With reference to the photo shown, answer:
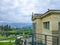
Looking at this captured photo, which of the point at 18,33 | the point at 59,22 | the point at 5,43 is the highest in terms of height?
the point at 59,22

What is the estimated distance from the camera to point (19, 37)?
31.5ft

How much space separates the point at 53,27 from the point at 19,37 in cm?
196

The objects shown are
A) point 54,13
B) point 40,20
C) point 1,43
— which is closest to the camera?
point 54,13

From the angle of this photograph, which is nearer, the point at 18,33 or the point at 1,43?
the point at 18,33

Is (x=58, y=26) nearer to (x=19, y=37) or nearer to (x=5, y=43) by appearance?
(x=19, y=37)

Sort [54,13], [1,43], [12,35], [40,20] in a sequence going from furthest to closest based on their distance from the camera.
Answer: [40,20] < [1,43] < [54,13] < [12,35]

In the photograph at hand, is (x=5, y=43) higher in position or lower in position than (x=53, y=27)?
lower

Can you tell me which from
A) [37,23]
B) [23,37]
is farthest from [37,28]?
[23,37]

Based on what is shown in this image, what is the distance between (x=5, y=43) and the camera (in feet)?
38.0

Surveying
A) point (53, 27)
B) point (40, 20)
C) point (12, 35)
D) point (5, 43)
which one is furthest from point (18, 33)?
point (40, 20)

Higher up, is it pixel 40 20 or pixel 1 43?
pixel 40 20

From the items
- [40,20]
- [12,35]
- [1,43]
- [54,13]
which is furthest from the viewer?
[40,20]

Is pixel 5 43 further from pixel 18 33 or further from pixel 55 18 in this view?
pixel 55 18

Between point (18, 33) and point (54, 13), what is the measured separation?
226 centimetres
